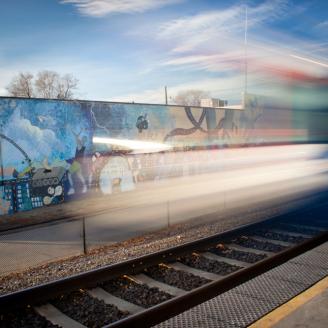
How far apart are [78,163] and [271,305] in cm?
1215

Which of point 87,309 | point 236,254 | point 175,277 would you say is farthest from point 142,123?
point 87,309

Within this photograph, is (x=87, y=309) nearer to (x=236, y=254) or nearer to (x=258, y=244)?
(x=236, y=254)

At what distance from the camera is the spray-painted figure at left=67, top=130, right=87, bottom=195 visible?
15562 mm

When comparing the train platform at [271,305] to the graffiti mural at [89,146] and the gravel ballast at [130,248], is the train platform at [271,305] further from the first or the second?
the graffiti mural at [89,146]

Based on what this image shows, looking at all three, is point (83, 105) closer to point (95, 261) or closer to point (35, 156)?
point (35, 156)

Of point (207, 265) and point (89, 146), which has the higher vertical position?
point (89, 146)

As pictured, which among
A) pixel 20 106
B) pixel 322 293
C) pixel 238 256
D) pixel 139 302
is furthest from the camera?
pixel 20 106

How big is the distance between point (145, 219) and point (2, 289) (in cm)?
615

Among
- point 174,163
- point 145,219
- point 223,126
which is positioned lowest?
point 145,219

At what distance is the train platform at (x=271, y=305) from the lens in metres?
4.25

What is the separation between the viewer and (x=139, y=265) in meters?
6.95

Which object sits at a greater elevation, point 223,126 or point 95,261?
point 223,126

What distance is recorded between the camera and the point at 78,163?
51.8 feet

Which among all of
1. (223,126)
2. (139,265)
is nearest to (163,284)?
(139,265)
